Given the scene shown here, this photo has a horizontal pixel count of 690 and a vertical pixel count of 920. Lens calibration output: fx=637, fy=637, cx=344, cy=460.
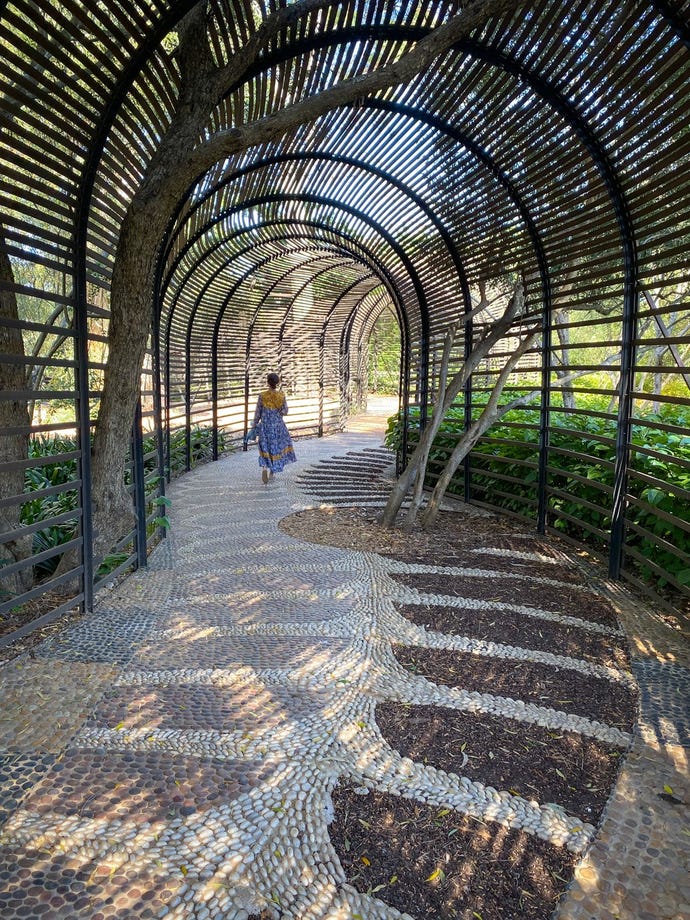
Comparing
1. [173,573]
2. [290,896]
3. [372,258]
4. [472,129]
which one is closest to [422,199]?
[472,129]

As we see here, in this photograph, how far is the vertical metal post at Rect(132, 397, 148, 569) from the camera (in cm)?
498

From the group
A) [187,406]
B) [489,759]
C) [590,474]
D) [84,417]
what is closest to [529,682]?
[489,759]

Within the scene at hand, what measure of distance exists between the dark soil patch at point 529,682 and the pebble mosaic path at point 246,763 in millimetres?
91

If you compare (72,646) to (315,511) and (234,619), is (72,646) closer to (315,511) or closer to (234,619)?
(234,619)

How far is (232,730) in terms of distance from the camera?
2.63 meters

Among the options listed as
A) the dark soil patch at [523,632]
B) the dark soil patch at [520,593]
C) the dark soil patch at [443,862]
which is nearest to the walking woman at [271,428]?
the dark soil patch at [520,593]

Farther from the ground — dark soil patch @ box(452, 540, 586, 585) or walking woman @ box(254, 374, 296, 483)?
walking woman @ box(254, 374, 296, 483)

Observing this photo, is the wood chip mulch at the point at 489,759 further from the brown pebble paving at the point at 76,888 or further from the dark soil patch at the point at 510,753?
the brown pebble paving at the point at 76,888

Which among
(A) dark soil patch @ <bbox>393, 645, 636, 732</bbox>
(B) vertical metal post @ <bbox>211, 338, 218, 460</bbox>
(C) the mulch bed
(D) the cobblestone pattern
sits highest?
(B) vertical metal post @ <bbox>211, 338, 218, 460</bbox>

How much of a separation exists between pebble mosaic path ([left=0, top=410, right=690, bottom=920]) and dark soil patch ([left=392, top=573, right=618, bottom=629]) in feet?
0.63

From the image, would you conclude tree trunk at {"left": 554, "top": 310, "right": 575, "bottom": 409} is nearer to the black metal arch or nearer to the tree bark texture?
the black metal arch

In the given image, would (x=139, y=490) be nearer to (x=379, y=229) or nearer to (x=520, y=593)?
(x=520, y=593)

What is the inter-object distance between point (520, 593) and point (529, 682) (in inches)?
51.7

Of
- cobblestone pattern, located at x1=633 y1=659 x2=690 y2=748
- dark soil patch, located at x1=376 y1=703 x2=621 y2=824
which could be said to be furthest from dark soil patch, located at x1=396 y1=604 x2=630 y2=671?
dark soil patch, located at x1=376 y1=703 x2=621 y2=824
